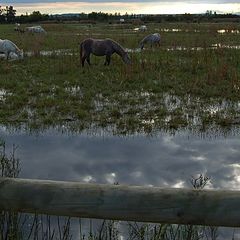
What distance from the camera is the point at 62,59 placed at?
63.4 feet

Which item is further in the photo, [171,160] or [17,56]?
[17,56]

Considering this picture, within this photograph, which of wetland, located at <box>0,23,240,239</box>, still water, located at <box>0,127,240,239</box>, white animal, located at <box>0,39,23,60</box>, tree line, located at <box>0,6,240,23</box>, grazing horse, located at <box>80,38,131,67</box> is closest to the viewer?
still water, located at <box>0,127,240,239</box>

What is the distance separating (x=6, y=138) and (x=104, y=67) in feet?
30.5

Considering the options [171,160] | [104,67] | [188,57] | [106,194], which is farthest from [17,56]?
[106,194]

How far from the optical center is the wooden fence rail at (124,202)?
232cm

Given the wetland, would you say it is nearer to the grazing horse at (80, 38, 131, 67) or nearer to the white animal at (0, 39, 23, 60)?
the grazing horse at (80, 38, 131, 67)

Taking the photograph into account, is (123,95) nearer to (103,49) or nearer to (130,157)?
(130,157)

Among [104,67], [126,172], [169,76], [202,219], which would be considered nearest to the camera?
[202,219]

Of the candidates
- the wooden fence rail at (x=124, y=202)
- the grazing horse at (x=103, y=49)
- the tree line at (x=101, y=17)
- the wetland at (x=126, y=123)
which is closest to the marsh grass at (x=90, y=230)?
the wetland at (x=126, y=123)

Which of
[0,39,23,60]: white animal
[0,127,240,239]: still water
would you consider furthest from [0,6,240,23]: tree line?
[0,127,240,239]: still water

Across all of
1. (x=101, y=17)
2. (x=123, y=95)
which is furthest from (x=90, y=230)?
(x=101, y=17)

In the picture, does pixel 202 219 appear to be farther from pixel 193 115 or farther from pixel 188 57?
pixel 188 57

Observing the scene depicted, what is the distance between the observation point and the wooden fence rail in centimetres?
232

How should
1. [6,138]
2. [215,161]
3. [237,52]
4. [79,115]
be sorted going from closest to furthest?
1. [215,161]
2. [6,138]
3. [79,115]
4. [237,52]
